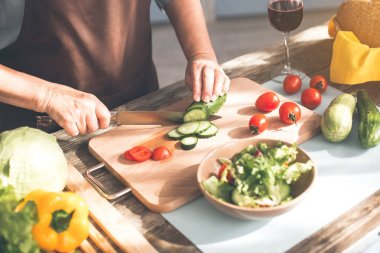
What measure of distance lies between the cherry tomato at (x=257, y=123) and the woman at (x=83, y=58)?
190mm

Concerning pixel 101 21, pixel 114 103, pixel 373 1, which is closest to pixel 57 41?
pixel 101 21

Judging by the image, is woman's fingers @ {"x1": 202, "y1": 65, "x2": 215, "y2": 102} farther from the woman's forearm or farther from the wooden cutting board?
the woman's forearm

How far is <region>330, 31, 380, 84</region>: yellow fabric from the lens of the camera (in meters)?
2.09

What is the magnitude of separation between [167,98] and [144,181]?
1.93 feet

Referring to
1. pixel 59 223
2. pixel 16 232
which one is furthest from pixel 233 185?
pixel 16 232

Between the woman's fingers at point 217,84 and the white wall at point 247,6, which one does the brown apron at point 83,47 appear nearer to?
the woman's fingers at point 217,84

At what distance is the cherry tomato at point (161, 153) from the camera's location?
172cm

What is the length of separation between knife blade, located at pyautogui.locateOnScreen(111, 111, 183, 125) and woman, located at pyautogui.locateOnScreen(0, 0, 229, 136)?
10 centimetres

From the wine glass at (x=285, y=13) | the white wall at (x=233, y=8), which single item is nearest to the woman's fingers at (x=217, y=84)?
the wine glass at (x=285, y=13)

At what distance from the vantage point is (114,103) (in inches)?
89.6

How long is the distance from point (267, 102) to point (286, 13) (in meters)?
0.38

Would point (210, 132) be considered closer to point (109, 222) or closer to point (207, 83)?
point (207, 83)

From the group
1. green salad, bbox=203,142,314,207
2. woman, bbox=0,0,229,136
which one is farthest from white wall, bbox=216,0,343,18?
green salad, bbox=203,142,314,207

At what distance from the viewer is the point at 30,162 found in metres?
1.53
